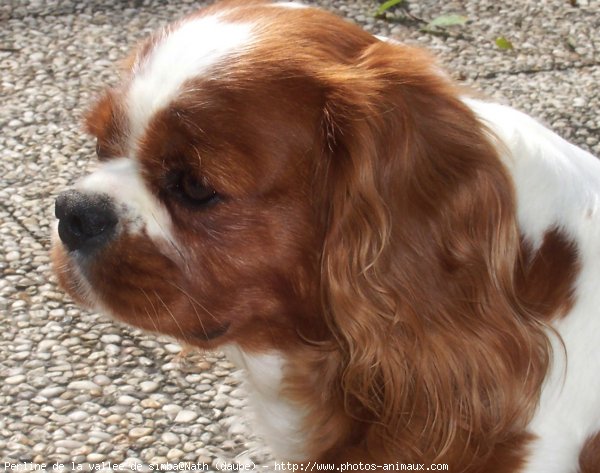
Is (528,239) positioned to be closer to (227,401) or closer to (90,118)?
(90,118)

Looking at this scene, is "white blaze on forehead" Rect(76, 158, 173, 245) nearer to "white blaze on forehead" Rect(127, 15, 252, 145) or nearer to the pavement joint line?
"white blaze on forehead" Rect(127, 15, 252, 145)

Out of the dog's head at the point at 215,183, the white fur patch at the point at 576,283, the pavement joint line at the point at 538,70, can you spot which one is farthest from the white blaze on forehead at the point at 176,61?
the pavement joint line at the point at 538,70

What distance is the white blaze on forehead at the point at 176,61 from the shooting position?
2389 millimetres

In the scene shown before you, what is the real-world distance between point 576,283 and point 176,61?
108cm

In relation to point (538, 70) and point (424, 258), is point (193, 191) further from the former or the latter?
point (538, 70)

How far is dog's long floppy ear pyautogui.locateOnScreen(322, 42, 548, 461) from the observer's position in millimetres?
2355

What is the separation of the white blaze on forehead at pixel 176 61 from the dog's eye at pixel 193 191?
0.16 meters

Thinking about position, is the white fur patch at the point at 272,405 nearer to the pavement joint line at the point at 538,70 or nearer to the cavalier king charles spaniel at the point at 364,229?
the cavalier king charles spaniel at the point at 364,229

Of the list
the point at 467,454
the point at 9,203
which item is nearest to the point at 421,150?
the point at 467,454

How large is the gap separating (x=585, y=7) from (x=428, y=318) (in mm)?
4293

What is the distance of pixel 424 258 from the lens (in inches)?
94.1

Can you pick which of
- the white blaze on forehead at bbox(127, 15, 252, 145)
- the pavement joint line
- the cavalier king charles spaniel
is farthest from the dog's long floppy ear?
the pavement joint line

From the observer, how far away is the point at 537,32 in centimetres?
581

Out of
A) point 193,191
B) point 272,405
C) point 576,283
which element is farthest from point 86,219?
point 576,283
